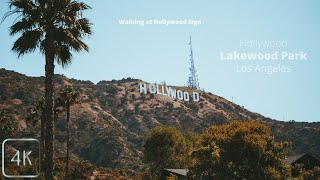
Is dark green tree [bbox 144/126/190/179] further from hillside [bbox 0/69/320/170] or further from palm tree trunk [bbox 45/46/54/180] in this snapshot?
palm tree trunk [bbox 45/46/54/180]

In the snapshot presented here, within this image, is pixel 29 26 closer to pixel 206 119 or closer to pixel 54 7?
pixel 54 7

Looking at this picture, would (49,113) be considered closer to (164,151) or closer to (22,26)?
(22,26)

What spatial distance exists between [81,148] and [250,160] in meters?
90.5

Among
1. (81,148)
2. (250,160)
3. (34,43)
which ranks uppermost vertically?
(34,43)

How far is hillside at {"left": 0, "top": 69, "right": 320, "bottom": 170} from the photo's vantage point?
116 m

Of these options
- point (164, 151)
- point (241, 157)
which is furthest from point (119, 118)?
point (241, 157)

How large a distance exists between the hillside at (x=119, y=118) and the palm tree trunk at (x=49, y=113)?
83.8 m

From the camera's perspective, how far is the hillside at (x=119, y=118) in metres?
116

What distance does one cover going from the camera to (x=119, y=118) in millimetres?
149125

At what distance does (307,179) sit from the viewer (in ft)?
131

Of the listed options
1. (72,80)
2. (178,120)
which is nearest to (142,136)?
(178,120)

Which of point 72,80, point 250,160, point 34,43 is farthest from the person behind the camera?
point 72,80

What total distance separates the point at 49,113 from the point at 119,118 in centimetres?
13023

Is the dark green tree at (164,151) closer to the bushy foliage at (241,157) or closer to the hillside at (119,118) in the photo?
the hillside at (119,118)
